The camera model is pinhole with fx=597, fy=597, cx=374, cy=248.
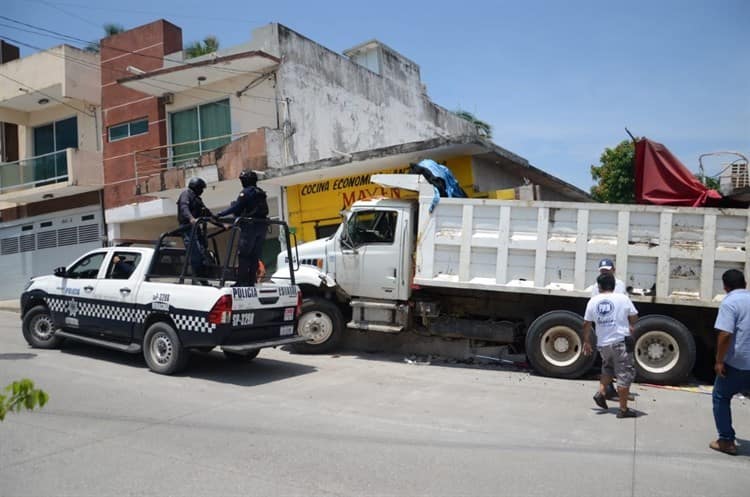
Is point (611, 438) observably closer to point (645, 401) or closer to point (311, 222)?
point (645, 401)

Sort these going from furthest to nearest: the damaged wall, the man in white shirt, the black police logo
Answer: the damaged wall
the man in white shirt
the black police logo

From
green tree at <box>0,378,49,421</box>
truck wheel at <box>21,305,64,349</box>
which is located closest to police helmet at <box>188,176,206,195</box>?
truck wheel at <box>21,305,64,349</box>

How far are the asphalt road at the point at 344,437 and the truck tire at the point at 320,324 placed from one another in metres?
1.45

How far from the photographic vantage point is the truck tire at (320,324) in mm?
9776

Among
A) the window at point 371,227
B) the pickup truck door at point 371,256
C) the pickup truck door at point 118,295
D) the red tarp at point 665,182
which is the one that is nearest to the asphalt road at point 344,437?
the pickup truck door at point 118,295

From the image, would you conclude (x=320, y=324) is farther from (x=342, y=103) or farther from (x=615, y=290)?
(x=342, y=103)

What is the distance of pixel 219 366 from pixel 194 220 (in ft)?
7.17

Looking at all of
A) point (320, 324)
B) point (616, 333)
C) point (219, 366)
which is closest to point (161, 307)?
point (219, 366)

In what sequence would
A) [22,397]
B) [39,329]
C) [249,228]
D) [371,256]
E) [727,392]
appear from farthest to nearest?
1. [371,256]
2. [39,329]
3. [249,228]
4. [727,392]
5. [22,397]

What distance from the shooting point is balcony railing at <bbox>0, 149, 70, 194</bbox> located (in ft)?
62.3

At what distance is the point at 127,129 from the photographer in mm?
18438

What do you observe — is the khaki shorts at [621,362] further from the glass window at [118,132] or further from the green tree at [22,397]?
the glass window at [118,132]

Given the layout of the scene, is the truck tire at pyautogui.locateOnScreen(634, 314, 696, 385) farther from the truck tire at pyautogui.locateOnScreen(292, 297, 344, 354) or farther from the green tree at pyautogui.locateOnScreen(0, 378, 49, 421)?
the green tree at pyautogui.locateOnScreen(0, 378, 49, 421)

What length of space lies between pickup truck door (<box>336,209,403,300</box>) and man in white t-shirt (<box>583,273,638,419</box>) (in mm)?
3717
